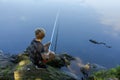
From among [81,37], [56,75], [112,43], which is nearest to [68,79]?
[56,75]

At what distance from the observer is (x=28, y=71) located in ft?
46.1

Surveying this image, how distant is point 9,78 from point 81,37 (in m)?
20.9

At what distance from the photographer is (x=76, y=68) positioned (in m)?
21.1

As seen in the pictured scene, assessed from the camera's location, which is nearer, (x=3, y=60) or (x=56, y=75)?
A: (x=56, y=75)

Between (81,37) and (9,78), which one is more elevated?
(9,78)

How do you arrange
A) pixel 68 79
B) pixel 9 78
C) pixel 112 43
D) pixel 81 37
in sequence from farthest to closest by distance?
pixel 81 37 → pixel 112 43 → pixel 68 79 → pixel 9 78

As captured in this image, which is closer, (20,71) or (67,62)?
(20,71)

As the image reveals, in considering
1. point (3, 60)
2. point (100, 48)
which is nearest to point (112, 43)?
point (100, 48)

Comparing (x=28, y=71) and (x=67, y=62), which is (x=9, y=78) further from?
(x=67, y=62)

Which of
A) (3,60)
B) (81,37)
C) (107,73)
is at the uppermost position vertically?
(107,73)

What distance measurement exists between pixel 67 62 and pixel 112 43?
1176cm

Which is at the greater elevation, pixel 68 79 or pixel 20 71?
pixel 20 71

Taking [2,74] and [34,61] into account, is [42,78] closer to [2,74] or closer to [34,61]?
[34,61]

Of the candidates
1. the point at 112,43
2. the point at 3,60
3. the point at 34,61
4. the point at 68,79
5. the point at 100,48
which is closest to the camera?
the point at 34,61
